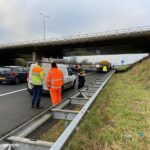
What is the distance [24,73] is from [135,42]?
2880 cm

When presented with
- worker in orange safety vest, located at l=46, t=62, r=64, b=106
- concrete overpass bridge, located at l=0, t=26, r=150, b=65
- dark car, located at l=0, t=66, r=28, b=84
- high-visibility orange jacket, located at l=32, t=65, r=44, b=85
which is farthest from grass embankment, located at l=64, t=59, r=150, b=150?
concrete overpass bridge, located at l=0, t=26, r=150, b=65

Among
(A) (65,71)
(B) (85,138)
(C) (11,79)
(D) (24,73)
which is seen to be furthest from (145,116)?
(D) (24,73)

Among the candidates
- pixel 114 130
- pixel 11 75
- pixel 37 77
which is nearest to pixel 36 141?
pixel 114 130

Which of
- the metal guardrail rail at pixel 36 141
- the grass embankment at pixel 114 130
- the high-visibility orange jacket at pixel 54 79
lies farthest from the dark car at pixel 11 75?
the metal guardrail rail at pixel 36 141

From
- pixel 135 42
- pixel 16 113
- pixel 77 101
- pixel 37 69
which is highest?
pixel 135 42

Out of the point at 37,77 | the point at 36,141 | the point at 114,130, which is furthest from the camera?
the point at 37,77

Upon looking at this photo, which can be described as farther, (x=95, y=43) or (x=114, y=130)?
(x=95, y=43)

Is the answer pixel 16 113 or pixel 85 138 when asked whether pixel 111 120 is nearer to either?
pixel 85 138

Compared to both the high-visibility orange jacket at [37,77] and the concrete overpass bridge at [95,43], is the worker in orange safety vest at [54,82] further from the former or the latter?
the concrete overpass bridge at [95,43]

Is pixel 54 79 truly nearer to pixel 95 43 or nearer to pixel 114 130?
pixel 114 130

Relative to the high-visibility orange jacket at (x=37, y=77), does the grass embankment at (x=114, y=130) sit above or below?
below

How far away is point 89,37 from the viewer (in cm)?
5072

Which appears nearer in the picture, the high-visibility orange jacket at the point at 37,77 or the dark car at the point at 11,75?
the high-visibility orange jacket at the point at 37,77

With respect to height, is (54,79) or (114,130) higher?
(54,79)
